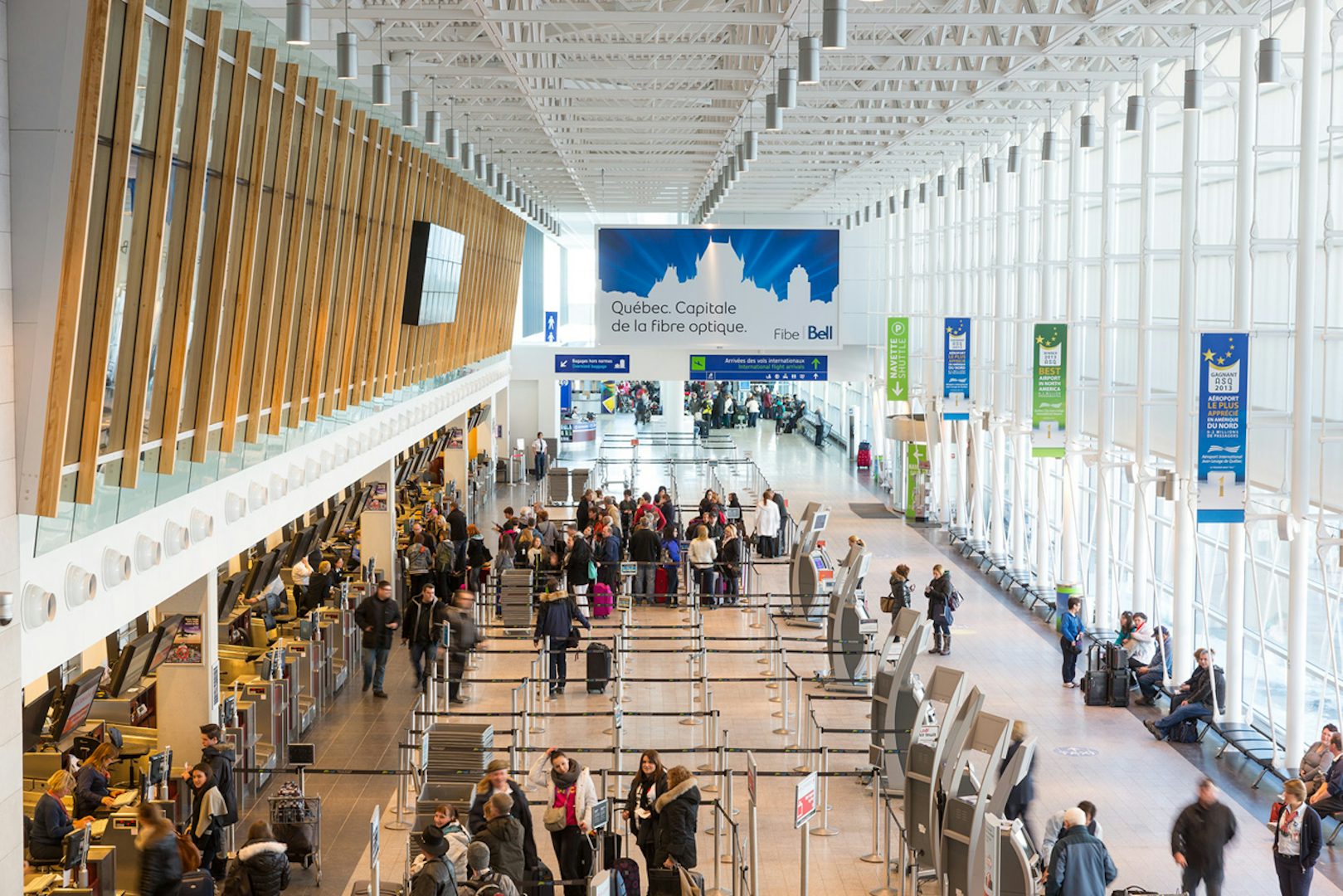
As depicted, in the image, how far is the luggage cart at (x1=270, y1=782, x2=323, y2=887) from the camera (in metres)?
12.1

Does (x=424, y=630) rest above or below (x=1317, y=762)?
above

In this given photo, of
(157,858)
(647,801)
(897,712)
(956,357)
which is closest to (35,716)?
(157,858)

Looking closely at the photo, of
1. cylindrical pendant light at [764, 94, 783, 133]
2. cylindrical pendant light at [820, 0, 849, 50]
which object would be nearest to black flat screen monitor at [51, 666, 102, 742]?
cylindrical pendant light at [820, 0, 849, 50]

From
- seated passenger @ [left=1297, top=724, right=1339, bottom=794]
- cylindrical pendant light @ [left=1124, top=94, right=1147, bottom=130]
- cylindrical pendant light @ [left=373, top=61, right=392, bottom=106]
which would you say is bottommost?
seated passenger @ [left=1297, top=724, right=1339, bottom=794]

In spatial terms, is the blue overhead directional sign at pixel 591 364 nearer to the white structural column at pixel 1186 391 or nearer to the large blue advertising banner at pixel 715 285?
the large blue advertising banner at pixel 715 285

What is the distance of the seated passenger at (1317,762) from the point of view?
43.2 feet

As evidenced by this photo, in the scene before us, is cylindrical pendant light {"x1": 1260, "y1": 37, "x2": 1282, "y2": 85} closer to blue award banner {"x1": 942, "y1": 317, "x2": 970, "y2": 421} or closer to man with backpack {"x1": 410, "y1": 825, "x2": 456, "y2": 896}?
man with backpack {"x1": 410, "y1": 825, "x2": 456, "y2": 896}

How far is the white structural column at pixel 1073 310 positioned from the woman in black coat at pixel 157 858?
15743 mm

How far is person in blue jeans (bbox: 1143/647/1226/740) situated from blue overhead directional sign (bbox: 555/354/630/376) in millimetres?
19518

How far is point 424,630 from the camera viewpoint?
18.0 metres

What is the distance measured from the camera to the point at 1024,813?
39.4 feet

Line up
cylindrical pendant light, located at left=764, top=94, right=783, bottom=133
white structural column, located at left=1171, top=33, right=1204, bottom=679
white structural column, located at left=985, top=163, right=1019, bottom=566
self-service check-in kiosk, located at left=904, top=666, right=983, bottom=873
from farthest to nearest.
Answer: white structural column, located at left=985, top=163, right=1019, bottom=566, white structural column, located at left=1171, top=33, right=1204, bottom=679, cylindrical pendant light, located at left=764, top=94, right=783, bottom=133, self-service check-in kiosk, located at left=904, top=666, right=983, bottom=873

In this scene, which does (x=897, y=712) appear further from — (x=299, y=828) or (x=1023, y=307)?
(x=1023, y=307)

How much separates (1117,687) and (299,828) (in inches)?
401
